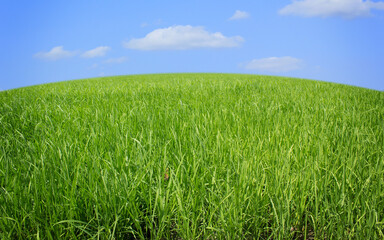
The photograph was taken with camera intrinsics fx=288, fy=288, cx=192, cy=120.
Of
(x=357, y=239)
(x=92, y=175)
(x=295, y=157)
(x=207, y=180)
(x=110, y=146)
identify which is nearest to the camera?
(x=357, y=239)

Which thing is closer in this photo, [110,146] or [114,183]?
[114,183]

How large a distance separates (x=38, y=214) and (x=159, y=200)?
23.0 inches

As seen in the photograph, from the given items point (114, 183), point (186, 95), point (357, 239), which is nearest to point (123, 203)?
point (114, 183)

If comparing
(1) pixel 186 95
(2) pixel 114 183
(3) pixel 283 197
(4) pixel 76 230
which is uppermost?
(1) pixel 186 95

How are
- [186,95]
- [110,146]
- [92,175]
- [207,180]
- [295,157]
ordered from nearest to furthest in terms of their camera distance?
1. [92,175]
2. [207,180]
3. [295,157]
4. [110,146]
5. [186,95]

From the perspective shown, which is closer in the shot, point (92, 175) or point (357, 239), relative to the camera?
point (357, 239)

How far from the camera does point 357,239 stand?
1.23 m

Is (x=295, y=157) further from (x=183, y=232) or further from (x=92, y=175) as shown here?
(x=92, y=175)

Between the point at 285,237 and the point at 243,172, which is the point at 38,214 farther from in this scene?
the point at 285,237

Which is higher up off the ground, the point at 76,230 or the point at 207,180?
the point at 207,180

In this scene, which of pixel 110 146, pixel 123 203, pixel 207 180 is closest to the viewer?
pixel 123 203

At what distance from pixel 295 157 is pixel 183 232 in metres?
0.90

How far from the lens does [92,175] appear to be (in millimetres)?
1484

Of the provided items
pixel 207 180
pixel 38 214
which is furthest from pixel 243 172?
pixel 38 214
